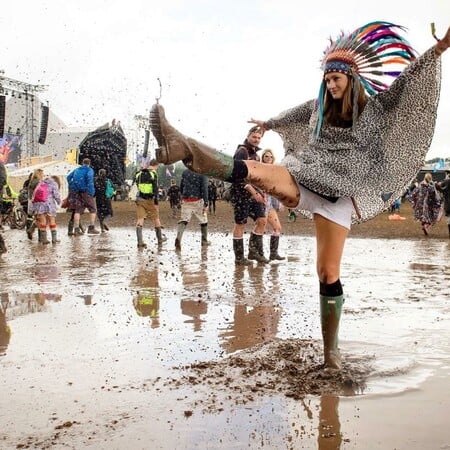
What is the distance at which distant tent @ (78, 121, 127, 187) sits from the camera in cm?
4521

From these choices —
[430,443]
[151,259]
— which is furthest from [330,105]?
[151,259]

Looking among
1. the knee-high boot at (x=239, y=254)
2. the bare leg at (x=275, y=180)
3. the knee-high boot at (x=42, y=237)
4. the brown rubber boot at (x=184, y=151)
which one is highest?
the brown rubber boot at (x=184, y=151)

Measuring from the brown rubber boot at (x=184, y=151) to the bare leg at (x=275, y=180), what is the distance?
0.14m

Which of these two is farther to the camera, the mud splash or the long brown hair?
the long brown hair

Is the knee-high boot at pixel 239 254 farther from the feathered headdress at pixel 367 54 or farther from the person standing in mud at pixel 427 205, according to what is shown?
the person standing in mud at pixel 427 205

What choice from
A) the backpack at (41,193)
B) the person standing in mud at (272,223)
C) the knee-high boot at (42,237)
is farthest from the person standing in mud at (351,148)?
the backpack at (41,193)

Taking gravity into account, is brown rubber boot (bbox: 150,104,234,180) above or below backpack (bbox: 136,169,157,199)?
below

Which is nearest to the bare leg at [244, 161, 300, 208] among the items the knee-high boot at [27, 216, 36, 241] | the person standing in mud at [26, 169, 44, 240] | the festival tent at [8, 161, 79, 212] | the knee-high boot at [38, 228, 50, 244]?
the knee-high boot at [38, 228, 50, 244]

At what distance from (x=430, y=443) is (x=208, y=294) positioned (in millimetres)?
4529

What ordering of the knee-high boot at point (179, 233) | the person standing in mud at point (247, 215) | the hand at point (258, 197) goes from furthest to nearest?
the knee-high boot at point (179, 233) → the person standing in mud at point (247, 215) → the hand at point (258, 197)

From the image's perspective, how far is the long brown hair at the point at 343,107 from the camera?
404 cm

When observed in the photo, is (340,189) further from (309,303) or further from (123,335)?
(309,303)

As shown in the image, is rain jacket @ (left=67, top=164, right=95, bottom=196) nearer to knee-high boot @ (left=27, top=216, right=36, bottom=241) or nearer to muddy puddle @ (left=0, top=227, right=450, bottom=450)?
knee-high boot @ (left=27, top=216, right=36, bottom=241)

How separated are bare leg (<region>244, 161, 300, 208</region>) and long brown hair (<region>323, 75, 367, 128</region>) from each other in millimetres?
486
